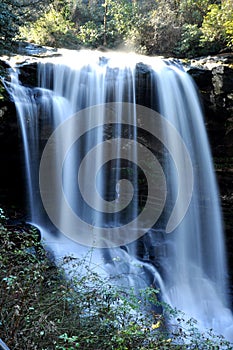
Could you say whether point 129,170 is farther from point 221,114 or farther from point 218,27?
point 218,27

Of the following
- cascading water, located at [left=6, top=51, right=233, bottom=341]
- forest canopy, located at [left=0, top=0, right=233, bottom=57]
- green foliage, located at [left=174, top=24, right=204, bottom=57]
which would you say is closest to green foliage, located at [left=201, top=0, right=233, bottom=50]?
forest canopy, located at [left=0, top=0, right=233, bottom=57]

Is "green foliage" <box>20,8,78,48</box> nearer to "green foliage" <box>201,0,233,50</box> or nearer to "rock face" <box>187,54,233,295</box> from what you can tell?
"green foliage" <box>201,0,233,50</box>

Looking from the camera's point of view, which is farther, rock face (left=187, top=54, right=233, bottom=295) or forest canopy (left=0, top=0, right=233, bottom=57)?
forest canopy (left=0, top=0, right=233, bottom=57)

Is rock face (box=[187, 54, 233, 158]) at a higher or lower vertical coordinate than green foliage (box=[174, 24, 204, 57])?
lower

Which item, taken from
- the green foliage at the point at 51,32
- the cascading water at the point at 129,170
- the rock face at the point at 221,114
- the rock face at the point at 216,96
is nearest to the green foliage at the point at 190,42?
the rock face at the point at 216,96

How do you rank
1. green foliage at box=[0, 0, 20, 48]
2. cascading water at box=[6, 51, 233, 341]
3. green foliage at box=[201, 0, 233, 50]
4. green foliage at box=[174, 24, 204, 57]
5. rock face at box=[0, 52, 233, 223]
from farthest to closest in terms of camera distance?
green foliage at box=[174, 24, 204, 57], green foliage at box=[201, 0, 233, 50], rock face at box=[0, 52, 233, 223], cascading water at box=[6, 51, 233, 341], green foliage at box=[0, 0, 20, 48]

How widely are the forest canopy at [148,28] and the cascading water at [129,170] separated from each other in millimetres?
3098

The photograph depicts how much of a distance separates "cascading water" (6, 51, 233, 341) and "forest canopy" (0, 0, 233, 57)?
10.2 feet

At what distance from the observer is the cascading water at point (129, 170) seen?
20.9 ft

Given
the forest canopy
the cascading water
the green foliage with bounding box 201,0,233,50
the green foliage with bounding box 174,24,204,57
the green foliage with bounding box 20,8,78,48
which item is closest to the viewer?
the cascading water

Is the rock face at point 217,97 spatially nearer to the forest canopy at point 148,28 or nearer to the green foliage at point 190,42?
the forest canopy at point 148,28

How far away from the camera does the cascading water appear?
6.38m

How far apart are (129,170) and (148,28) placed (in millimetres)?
7521

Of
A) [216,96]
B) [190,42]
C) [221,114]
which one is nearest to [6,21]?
[216,96]
